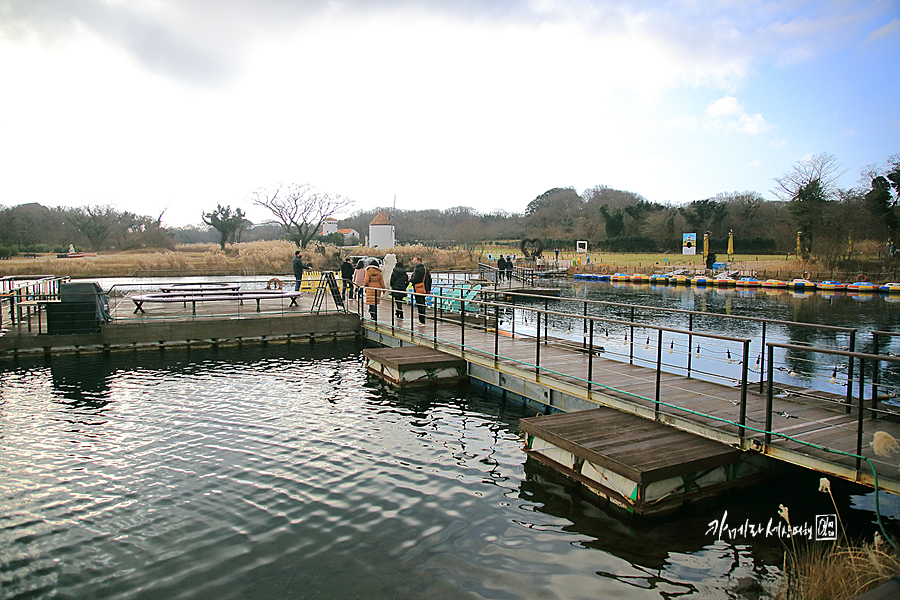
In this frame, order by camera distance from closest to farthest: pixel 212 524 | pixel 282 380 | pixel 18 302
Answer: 1. pixel 212 524
2. pixel 282 380
3. pixel 18 302

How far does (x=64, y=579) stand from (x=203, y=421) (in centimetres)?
473

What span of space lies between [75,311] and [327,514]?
42.0 feet

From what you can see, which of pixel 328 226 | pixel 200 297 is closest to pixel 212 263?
pixel 328 226

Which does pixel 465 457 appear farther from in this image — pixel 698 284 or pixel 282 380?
pixel 698 284

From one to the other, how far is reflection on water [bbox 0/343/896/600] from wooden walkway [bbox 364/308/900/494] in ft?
2.52

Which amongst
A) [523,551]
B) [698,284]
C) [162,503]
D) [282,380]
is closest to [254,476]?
[162,503]

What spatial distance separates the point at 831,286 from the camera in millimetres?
38094

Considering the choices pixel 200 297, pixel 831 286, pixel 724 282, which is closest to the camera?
pixel 200 297

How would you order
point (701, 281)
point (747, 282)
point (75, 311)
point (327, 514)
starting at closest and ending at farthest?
point (327, 514) < point (75, 311) < point (747, 282) < point (701, 281)

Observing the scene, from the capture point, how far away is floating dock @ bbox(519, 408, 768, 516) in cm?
606

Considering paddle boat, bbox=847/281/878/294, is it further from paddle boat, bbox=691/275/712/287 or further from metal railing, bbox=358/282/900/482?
metal railing, bbox=358/282/900/482

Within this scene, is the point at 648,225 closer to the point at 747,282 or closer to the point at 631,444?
the point at 747,282

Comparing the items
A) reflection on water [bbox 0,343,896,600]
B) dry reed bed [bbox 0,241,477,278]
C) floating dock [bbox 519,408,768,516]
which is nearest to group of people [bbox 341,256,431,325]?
reflection on water [bbox 0,343,896,600]

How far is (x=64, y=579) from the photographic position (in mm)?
5312
